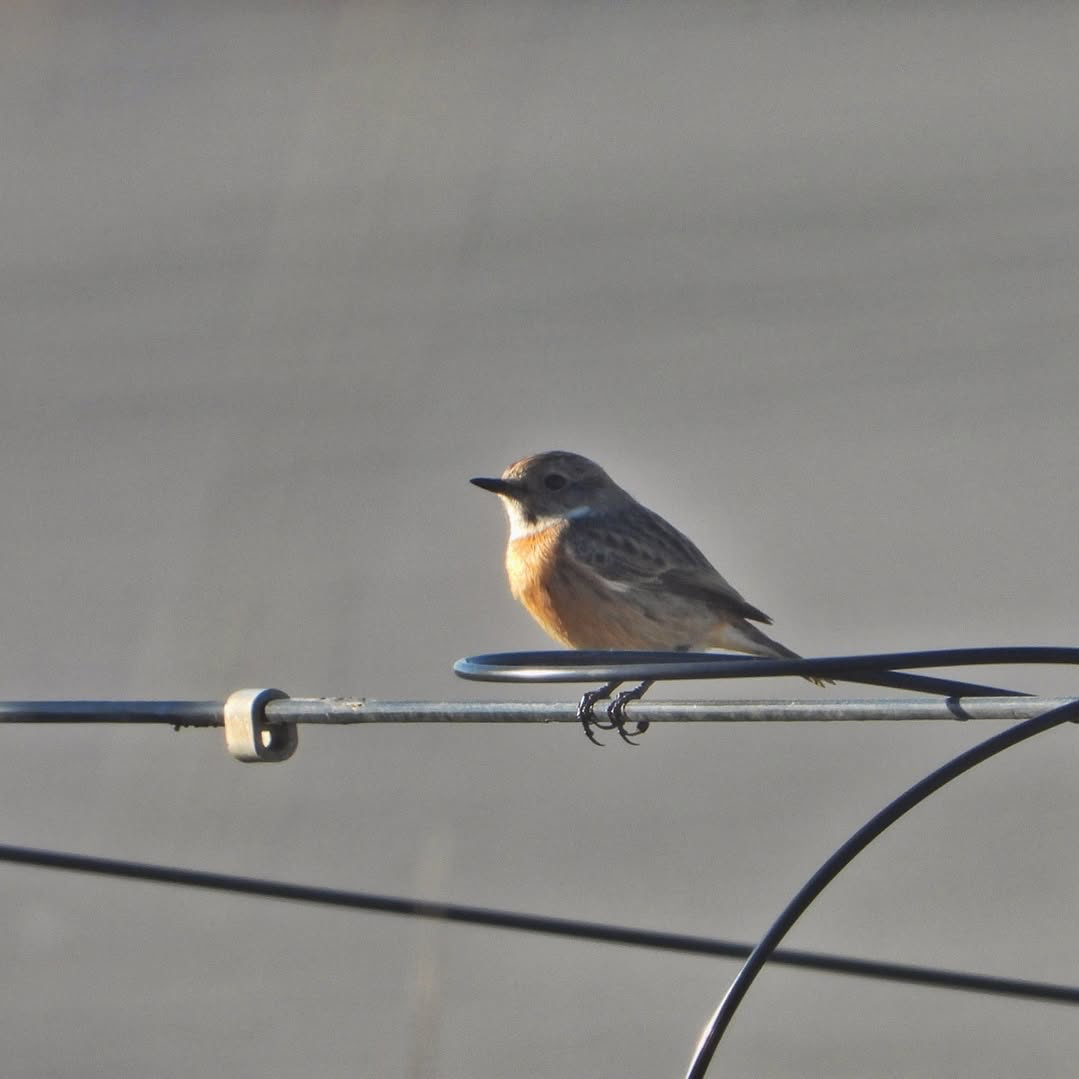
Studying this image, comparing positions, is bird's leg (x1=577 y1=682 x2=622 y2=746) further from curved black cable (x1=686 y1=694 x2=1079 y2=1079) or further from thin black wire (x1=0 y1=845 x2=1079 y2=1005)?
curved black cable (x1=686 y1=694 x2=1079 y2=1079)

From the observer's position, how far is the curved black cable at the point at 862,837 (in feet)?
8.50

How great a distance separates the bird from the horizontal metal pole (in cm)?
294

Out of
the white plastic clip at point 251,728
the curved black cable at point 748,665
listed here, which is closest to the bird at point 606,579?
the white plastic clip at point 251,728

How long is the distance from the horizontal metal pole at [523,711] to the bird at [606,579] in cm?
294

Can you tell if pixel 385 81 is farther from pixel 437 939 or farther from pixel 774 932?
pixel 774 932

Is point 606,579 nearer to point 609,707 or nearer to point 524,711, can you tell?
point 609,707

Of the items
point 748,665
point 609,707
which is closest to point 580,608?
point 609,707

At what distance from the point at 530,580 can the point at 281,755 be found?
3.01 meters

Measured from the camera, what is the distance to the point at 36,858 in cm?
366

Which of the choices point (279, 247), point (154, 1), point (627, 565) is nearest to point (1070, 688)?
point (627, 565)

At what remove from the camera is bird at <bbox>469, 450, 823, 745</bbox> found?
649 cm

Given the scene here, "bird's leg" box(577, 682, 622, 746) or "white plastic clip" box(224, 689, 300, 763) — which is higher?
"bird's leg" box(577, 682, 622, 746)

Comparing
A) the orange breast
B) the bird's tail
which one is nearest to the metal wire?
the orange breast

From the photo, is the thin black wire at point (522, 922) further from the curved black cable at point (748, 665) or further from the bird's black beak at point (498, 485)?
the bird's black beak at point (498, 485)
